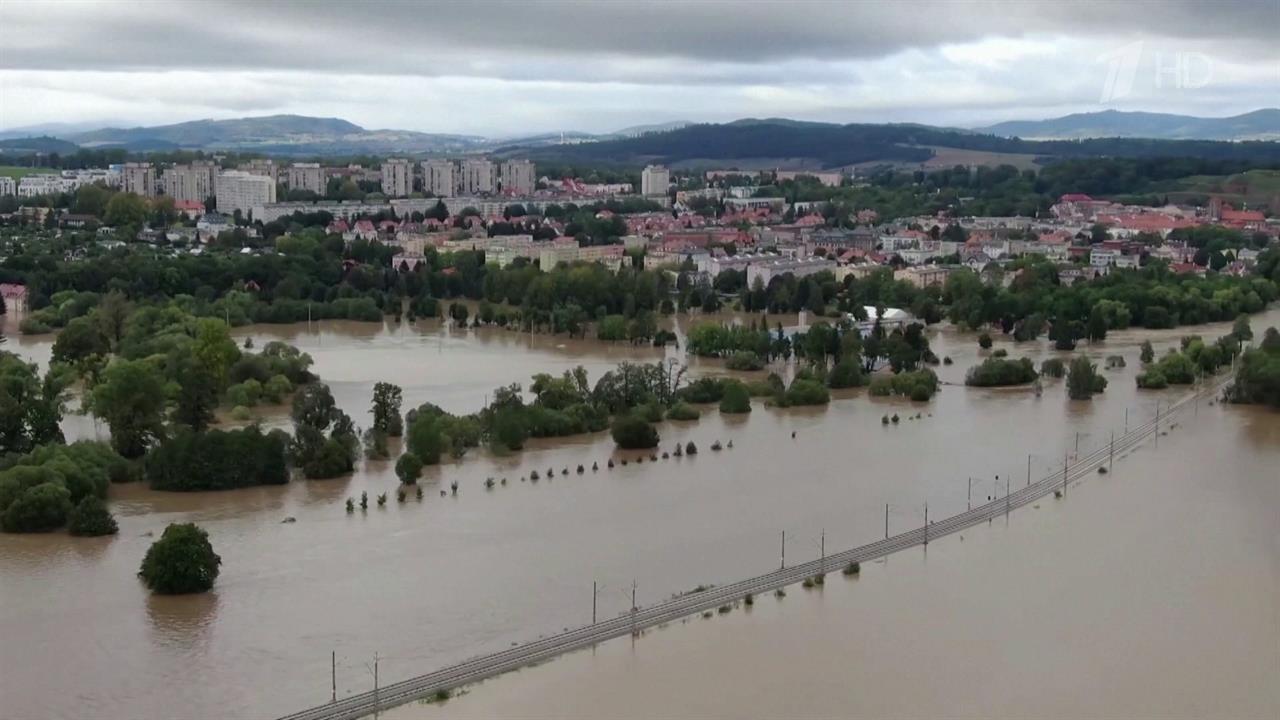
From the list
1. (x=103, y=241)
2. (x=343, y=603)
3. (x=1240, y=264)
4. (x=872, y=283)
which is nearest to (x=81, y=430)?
(x=343, y=603)

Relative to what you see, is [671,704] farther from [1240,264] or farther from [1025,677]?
[1240,264]

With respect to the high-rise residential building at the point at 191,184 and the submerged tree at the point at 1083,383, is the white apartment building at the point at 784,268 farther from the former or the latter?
the high-rise residential building at the point at 191,184

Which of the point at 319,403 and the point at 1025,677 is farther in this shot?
the point at 319,403

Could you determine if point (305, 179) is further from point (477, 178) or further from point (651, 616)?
point (651, 616)

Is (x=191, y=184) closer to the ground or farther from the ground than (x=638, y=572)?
farther from the ground

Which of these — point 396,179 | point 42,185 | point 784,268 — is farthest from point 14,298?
point 396,179

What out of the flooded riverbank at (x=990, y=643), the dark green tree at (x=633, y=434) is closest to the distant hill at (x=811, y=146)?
the dark green tree at (x=633, y=434)
